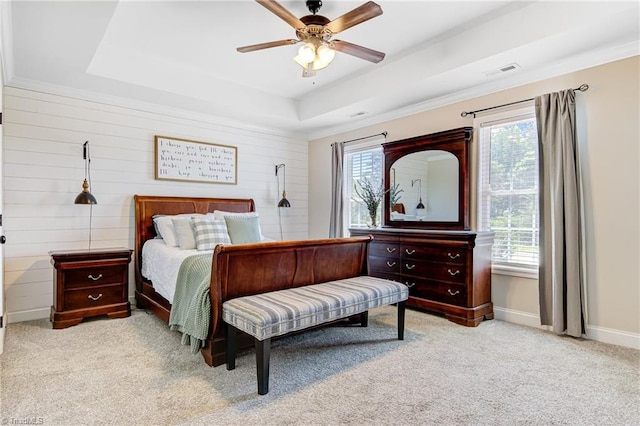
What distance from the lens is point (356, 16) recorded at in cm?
242

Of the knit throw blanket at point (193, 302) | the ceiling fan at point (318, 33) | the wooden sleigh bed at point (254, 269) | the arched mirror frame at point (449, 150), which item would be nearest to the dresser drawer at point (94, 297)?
the wooden sleigh bed at point (254, 269)

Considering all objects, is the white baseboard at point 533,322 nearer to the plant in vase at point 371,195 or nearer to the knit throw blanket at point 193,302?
the plant in vase at point 371,195

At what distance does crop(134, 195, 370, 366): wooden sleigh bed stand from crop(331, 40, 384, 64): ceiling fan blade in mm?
1605

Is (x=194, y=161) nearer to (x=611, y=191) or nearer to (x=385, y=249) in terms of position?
(x=385, y=249)

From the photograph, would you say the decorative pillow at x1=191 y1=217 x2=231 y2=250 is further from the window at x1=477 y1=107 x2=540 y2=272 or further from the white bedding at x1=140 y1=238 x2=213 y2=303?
the window at x1=477 y1=107 x2=540 y2=272

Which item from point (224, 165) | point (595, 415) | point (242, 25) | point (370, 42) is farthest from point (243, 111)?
point (595, 415)

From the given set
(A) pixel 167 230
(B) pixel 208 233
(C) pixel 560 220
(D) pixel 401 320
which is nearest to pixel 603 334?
(C) pixel 560 220

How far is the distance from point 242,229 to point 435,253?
218 centimetres

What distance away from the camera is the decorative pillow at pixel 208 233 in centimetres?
377

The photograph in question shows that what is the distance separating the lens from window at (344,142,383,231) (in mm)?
5195

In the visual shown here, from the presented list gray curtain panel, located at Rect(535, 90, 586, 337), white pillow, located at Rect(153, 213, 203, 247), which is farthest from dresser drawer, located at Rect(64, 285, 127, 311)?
gray curtain panel, located at Rect(535, 90, 586, 337)

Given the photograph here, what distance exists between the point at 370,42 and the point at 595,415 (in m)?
3.40

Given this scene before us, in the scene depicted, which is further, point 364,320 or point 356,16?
point 364,320

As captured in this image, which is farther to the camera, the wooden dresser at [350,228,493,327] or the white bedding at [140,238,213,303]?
the wooden dresser at [350,228,493,327]
